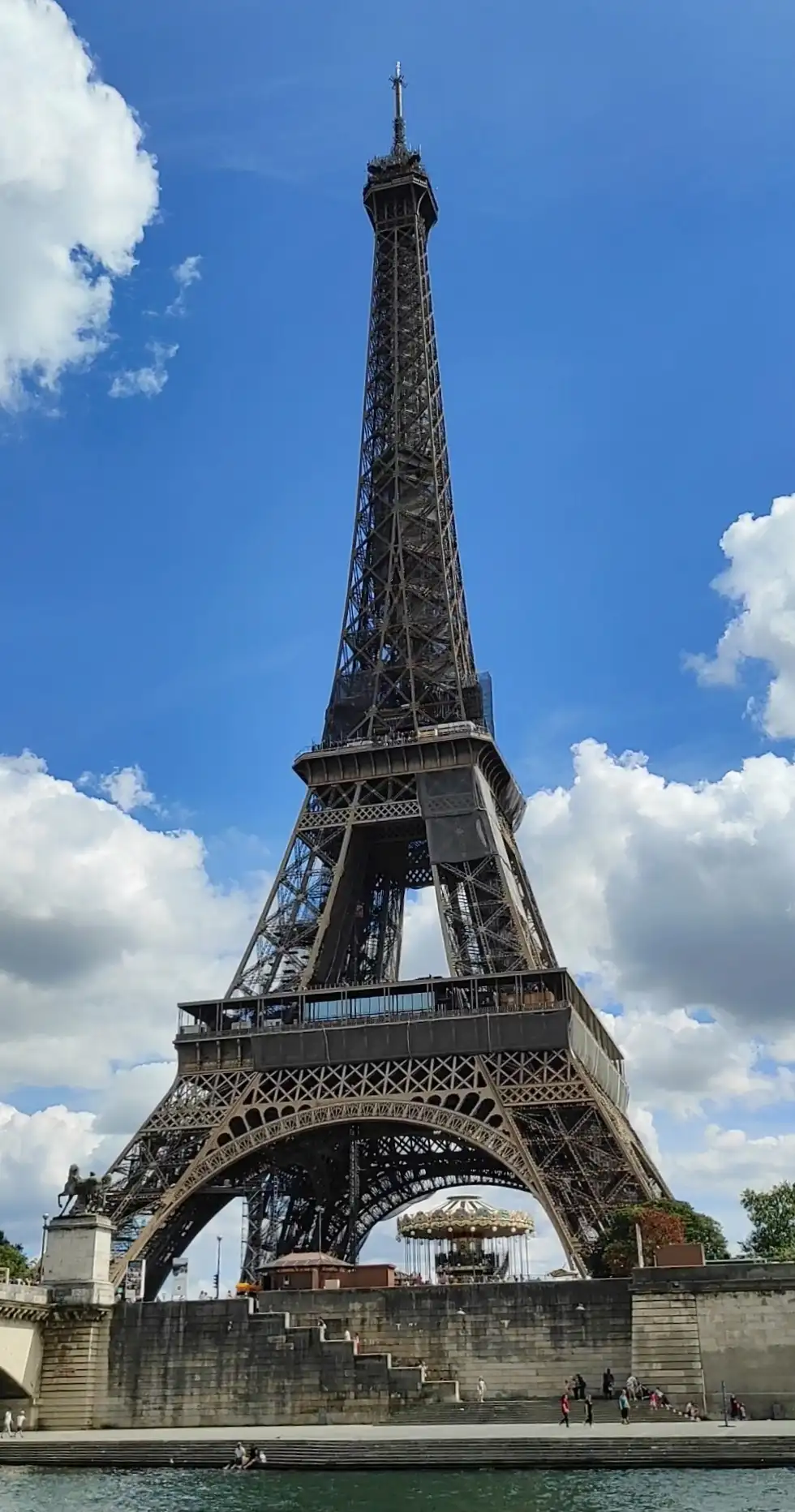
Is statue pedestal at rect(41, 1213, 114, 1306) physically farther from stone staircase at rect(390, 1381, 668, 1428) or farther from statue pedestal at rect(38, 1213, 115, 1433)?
stone staircase at rect(390, 1381, 668, 1428)

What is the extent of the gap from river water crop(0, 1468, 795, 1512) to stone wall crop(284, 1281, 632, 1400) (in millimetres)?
8504

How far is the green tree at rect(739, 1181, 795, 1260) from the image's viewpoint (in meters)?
61.0

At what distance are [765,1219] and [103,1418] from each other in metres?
32.0

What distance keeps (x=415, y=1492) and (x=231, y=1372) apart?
15.9 meters

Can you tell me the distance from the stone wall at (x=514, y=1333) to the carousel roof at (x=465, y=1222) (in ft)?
54.0

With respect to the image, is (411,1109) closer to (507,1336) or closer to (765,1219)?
(507,1336)

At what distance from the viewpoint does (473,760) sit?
67.2m

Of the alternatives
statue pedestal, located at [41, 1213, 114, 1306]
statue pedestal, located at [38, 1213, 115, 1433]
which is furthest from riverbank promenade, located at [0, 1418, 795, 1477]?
statue pedestal, located at [41, 1213, 114, 1306]

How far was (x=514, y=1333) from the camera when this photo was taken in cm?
4284

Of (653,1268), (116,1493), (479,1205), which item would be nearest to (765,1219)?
(479,1205)

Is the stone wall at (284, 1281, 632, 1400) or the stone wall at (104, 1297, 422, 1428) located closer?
the stone wall at (284, 1281, 632, 1400)

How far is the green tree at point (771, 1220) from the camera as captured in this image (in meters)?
61.0

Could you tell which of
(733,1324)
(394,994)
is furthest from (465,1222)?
(733,1324)

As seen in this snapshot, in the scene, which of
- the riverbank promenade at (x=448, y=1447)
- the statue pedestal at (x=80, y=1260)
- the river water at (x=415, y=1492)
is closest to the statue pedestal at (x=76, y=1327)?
the statue pedestal at (x=80, y=1260)
